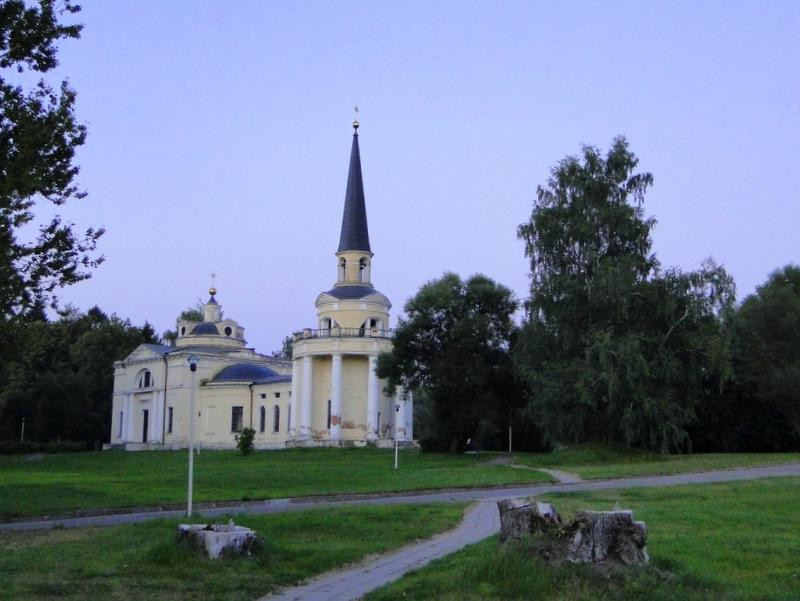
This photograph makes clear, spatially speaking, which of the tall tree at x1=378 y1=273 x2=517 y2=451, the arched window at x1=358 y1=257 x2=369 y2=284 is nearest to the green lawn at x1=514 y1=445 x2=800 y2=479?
the tall tree at x1=378 y1=273 x2=517 y2=451

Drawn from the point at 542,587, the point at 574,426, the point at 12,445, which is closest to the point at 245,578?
the point at 542,587

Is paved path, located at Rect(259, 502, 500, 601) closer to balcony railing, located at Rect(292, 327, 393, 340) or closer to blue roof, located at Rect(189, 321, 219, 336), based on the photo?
balcony railing, located at Rect(292, 327, 393, 340)

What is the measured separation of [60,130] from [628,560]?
14.8m

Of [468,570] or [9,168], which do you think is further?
[9,168]

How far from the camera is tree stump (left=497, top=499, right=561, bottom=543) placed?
1104 centimetres

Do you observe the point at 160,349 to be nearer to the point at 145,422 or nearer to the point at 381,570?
the point at 145,422

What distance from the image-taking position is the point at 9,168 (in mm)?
18281

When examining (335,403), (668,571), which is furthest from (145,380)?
(668,571)

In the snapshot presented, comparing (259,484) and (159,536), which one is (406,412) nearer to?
(259,484)

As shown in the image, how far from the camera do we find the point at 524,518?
11.2 m

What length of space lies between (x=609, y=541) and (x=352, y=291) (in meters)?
63.9

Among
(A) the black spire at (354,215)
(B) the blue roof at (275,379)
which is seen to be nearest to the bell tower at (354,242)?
(A) the black spire at (354,215)

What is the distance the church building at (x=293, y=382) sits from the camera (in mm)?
71312

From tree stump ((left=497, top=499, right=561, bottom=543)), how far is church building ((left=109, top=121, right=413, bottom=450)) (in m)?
48.9
